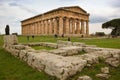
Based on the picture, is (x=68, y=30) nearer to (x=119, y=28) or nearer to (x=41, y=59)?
(x=119, y=28)

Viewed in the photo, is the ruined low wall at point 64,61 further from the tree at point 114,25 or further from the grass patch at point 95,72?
the tree at point 114,25

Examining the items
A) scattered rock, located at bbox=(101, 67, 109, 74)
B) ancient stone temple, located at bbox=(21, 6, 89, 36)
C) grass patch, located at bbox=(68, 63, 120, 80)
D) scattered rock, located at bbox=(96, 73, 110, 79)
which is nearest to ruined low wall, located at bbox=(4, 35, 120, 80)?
grass patch, located at bbox=(68, 63, 120, 80)

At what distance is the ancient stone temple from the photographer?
73.0 meters

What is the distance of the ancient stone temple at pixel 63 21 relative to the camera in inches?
2874

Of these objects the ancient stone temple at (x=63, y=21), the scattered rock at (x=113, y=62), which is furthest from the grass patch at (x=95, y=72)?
the ancient stone temple at (x=63, y=21)

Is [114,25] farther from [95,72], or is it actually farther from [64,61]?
[64,61]

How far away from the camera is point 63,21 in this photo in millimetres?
77312

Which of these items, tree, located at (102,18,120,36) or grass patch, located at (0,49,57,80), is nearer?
grass patch, located at (0,49,57,80)

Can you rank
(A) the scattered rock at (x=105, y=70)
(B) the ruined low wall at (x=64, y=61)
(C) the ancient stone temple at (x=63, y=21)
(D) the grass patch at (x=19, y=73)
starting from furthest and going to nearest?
(C) the ancient stone temple at (x=63, y=21), (D) the grass patch at (x=19, y=73), (A) the scattered rock at (x=105, y=70), (B) the ruined low wall at (x=64, y=61)

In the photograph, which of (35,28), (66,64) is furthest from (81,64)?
(35,28)

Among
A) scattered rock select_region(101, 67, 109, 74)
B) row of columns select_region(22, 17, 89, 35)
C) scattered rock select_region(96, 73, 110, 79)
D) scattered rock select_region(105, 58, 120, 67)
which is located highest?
row of columns select_region(22, 17, 89, 35)

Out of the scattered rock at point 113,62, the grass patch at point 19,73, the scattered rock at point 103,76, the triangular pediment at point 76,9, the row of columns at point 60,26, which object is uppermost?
the triangular pediment at point 76,9

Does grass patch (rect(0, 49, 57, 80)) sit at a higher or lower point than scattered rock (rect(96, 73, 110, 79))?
lower

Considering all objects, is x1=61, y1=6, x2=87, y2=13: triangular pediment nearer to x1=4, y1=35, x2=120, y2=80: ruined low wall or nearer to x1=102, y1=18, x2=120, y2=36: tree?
x1=102, y1=18, x2=120, y2=36: tree
